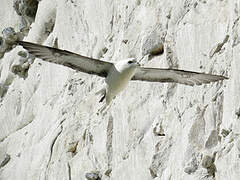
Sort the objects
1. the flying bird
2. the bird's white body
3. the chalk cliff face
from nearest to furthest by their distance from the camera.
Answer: the chalk cliff face → the flying bird → the bird's white body

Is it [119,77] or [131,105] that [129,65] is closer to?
[119,77]

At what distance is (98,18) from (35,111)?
257cm

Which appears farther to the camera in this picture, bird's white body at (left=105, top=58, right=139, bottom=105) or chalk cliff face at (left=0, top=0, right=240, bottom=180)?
bird's white body at (left=105, top=58, right=139, bottom=105)

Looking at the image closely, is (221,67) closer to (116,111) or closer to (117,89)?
(117,89)

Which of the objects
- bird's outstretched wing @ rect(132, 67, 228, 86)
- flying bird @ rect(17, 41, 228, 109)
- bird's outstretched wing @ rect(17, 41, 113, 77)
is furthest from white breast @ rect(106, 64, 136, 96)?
bird's outstretched wing @ rect(132, 67, 228, 86)

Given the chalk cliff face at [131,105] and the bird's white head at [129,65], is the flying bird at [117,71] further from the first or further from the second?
the chalk cliff face at [131,105]

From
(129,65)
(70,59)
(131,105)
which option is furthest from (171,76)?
(70,59)

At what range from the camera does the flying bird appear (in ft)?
28.2

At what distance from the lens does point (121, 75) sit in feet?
28.7

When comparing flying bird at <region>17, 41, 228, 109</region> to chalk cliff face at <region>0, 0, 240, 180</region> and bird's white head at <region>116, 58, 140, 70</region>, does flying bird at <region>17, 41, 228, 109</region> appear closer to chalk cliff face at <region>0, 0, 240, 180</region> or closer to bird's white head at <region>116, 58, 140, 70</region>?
bird's white head at <region>116, 58, 140, 70</region>

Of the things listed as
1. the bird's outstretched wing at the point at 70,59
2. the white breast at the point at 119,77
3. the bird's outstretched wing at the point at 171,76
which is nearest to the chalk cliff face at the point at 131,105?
the bird's outstretched wing at the point at 171,76

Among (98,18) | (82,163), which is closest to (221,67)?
(82,163)

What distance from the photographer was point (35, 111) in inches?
533

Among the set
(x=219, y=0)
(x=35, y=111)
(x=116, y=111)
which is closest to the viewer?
(x=219, y=0)
